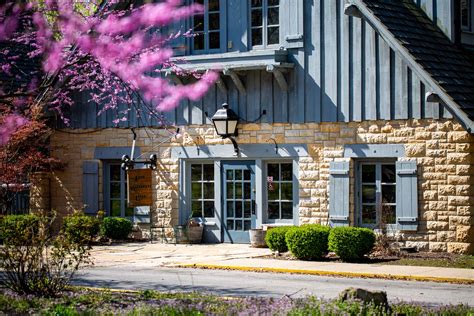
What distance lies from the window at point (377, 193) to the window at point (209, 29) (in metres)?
4.66

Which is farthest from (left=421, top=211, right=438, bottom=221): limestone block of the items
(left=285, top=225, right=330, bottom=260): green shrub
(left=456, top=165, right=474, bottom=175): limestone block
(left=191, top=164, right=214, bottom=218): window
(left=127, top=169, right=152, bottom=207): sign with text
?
(left=127, top=169, right=152, bottom=207): sign with text

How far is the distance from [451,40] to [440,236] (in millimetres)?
4588

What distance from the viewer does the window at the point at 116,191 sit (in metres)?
25.5

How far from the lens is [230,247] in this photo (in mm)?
23094

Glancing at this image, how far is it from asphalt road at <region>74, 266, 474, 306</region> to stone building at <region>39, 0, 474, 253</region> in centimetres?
430

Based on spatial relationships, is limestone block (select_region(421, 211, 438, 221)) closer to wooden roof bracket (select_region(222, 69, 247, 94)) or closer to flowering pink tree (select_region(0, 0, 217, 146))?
wooden roof bracket (select_region(222, 69, 247, 94))

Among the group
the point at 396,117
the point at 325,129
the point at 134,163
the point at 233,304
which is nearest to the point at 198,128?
the point at 134,163

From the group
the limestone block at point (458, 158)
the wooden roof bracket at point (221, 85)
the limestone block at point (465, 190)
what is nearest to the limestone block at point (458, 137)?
the limestone block at point (458, 158)

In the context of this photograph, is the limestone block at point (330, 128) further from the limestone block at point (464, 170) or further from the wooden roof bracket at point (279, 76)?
the limestone block at point (464, 170)

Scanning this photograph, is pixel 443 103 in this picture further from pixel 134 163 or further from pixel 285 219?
pixel 134 163

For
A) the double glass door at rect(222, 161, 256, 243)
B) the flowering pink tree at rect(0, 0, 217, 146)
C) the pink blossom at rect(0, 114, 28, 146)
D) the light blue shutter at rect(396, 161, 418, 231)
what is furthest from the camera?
the double glass door at rect(222, 161, 256, 243)

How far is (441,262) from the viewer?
19406mm

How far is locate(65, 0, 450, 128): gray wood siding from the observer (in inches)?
838

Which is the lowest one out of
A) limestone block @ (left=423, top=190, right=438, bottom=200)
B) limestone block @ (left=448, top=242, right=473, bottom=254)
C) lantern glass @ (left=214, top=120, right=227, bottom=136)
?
limestone block @ (left=448, top=242, right=473, bottom=254)
